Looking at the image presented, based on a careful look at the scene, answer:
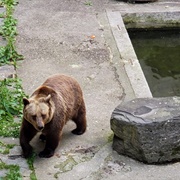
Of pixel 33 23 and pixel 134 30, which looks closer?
pixel 33 23

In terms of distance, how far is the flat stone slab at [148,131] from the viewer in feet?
16.6

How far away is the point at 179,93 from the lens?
774 centimetres

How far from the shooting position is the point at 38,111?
191 inches

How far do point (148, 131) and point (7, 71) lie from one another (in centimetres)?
258

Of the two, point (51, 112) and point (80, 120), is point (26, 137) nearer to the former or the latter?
point (51, 112)

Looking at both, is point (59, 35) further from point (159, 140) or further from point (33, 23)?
point (159, 140)

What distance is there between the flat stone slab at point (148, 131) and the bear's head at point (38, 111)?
2.33 ft

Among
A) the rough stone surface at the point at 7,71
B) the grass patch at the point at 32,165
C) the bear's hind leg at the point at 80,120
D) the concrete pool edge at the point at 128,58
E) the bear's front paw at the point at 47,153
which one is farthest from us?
the rough stone surface at the point at 7,71

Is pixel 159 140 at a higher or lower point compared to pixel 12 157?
higher

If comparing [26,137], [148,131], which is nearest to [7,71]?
[26,137]

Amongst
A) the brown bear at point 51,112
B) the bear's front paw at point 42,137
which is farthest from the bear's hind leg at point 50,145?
the bear's front paw at point 42,137

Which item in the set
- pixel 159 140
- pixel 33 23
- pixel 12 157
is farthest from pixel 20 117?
pixel 33 23

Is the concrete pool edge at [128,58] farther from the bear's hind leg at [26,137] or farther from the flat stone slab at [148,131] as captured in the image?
the bear's hind leg at [26,137]

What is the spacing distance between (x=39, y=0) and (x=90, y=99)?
3.91 m
